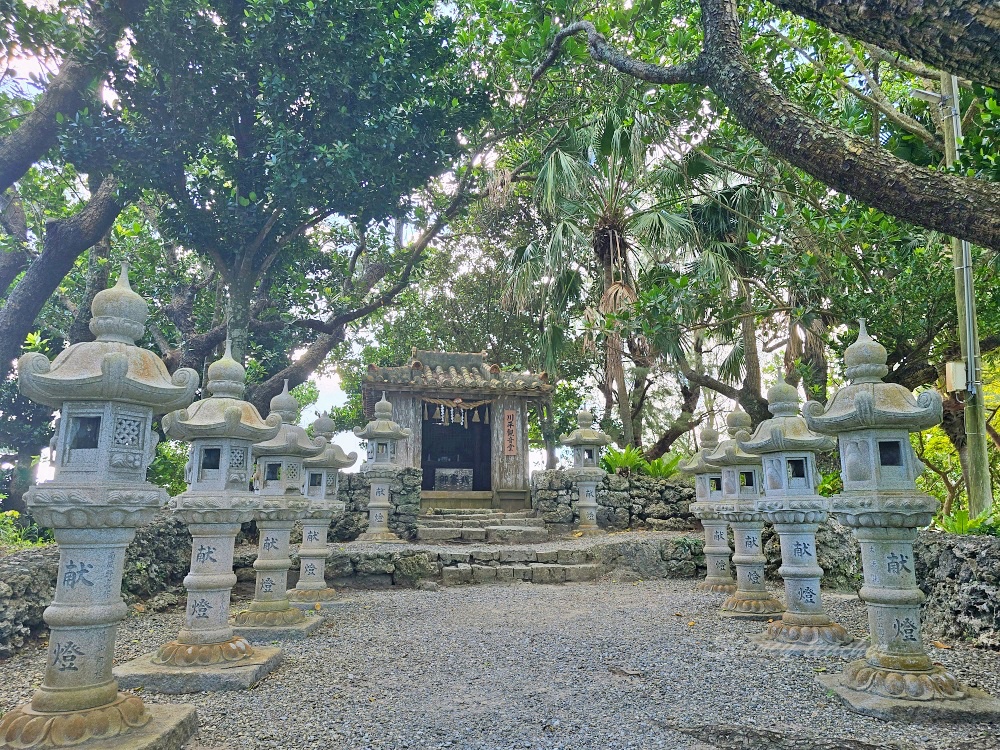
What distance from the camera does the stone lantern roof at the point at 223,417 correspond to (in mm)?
4777

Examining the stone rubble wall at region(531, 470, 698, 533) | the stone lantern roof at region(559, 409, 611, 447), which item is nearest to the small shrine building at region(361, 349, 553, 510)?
the stone rubble wall at region(531, 470, 698, 533)

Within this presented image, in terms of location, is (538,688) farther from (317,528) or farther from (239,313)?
(239,313)

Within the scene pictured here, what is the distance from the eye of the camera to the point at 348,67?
993cm

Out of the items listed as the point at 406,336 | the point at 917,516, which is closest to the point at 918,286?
the point at 917,516

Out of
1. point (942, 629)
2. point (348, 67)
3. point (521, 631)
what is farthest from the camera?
point (348, 67)

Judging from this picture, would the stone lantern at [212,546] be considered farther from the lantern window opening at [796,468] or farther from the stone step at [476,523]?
the stone step at [476,523]

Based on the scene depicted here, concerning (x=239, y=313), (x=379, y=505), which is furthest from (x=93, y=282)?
(x=379, y=505)

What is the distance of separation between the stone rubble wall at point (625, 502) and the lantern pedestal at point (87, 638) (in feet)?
32.8

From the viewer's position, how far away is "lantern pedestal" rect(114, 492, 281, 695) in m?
4.36

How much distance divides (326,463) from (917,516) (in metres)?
5.95

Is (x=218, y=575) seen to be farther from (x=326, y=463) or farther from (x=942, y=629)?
(x=942, y=629)

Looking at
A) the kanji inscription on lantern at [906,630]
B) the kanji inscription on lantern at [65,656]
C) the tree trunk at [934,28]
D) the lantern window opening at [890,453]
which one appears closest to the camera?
the tree trunk at [934,28]

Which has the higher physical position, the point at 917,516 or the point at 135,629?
the point at 917,516

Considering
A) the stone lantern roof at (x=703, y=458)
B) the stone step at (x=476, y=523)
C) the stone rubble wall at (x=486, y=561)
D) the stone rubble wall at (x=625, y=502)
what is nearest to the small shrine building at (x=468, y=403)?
the stone step at (x=476, y=523)
